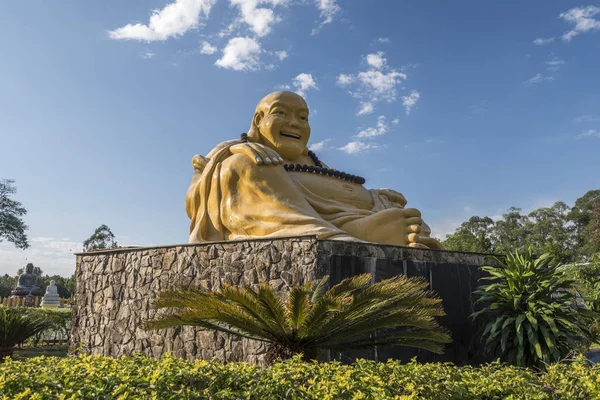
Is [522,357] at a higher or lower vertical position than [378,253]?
lower

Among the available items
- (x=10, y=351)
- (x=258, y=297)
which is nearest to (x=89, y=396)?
(x=258, y=297)

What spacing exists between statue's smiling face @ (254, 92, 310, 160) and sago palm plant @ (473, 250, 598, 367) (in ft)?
12.3

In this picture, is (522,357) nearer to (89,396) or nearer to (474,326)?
(474,326)

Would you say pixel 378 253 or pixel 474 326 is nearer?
pixel 378 253

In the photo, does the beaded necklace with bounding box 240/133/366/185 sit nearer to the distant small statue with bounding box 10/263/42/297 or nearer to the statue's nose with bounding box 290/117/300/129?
Result: the statue's nose with bounding box 290/117/300/129

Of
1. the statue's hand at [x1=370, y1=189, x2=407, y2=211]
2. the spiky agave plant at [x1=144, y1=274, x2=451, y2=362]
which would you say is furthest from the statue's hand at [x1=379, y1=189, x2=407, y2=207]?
the spiky agave plant at [x1=144, y1=274, x2=451, y2=362]

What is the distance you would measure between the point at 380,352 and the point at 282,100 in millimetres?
4550

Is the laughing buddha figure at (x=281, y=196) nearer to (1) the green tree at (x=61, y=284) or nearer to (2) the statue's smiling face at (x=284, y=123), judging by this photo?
(2) the statue's smiling face at (x=284, y=123)

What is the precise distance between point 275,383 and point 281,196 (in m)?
4.46

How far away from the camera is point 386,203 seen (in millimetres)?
8602

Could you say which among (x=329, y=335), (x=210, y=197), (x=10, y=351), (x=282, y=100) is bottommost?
(x=10, y=351)

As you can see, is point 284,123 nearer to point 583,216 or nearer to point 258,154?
point 258,154

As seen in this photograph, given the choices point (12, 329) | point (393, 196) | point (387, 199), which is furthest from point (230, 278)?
point (12, 329)

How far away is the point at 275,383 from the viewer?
286 centimetres
